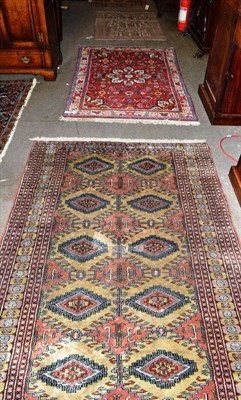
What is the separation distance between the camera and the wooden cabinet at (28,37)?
3327mm

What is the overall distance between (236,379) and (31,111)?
8.62ft

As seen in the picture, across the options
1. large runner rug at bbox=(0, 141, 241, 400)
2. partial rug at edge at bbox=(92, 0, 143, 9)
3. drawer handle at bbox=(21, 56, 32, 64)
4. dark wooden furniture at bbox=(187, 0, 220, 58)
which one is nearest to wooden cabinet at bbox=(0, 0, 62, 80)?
drawer handle at bbox=(21, 56, 32, 64)

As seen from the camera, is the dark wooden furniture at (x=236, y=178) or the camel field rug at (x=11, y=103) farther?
the camel field rug at (x=11, y=103)

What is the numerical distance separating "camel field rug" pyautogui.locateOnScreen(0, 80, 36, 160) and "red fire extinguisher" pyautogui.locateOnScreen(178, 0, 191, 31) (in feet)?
7.04

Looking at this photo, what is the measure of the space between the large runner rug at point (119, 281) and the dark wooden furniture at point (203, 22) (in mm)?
2006

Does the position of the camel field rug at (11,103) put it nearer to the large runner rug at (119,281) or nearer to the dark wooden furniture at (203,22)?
the large runner rug at (119,281)

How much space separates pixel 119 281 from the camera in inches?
77.7

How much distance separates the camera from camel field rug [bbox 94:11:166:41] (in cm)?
468

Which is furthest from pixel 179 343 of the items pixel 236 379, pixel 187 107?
pixel 187 107

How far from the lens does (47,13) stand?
3.43 meters

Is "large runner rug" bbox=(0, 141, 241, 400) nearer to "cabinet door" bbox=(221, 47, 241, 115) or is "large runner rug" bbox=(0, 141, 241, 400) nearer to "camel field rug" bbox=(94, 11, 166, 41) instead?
"cabinet door" bbox=(221, 47, 241, 115)

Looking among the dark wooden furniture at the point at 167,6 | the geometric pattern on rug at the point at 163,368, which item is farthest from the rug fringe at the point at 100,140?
the dark wooden furniture at the point at 167,6

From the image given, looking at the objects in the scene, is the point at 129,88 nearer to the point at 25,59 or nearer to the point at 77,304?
the point at 25,59

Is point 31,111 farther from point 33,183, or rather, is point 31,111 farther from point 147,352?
point 147,352
